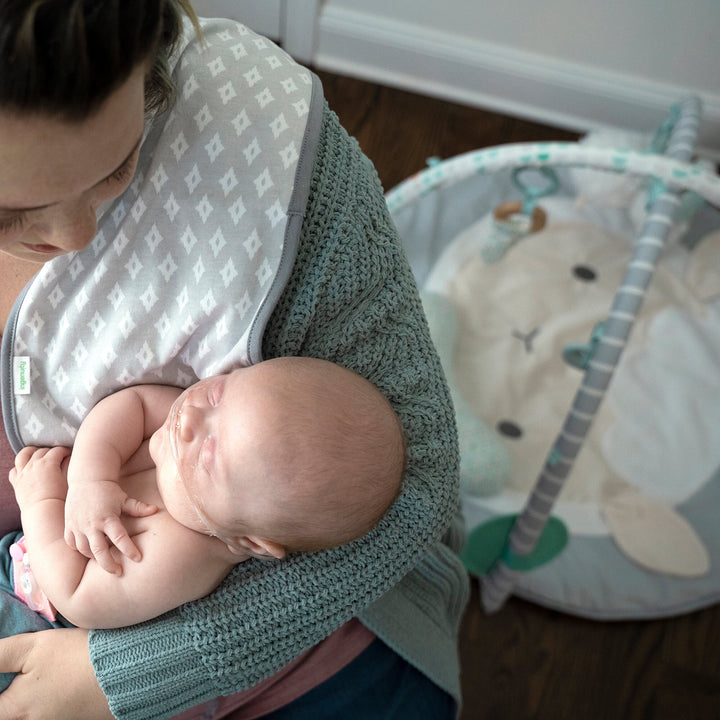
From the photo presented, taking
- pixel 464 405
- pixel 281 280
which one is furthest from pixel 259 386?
pixel 464 405

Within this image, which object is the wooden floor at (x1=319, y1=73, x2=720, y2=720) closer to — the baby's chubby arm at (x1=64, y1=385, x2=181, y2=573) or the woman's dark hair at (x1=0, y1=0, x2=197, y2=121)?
the baby's chubby arm at (x1=64, y1=385, x2=181, y2=573)

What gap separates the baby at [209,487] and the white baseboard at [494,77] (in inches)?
68.9

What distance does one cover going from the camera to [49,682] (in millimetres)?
754

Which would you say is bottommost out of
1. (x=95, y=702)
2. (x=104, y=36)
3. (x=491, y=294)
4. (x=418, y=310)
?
(x=491, y=294)

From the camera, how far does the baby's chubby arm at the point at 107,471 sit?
0.78 metres

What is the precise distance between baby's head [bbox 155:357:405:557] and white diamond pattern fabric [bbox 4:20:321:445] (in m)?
0.06

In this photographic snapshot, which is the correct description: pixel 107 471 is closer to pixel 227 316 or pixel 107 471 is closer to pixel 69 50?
pixel 227 316

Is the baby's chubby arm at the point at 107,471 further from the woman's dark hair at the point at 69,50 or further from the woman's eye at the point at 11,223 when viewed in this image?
the woman's dark hair at the point at 69,50

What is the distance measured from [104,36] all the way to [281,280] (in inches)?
11.9

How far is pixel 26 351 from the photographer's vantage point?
0.83 metres

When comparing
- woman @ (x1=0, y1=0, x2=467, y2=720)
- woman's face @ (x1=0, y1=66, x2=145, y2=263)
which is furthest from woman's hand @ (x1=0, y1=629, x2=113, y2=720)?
woman's face @ (x1=0, y1=66, x2=145, y2=263)

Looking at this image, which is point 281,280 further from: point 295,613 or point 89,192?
point 295,613

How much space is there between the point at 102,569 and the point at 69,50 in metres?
0.55

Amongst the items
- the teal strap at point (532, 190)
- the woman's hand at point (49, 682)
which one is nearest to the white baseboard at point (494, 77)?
the teal strap at point (532, 190)
